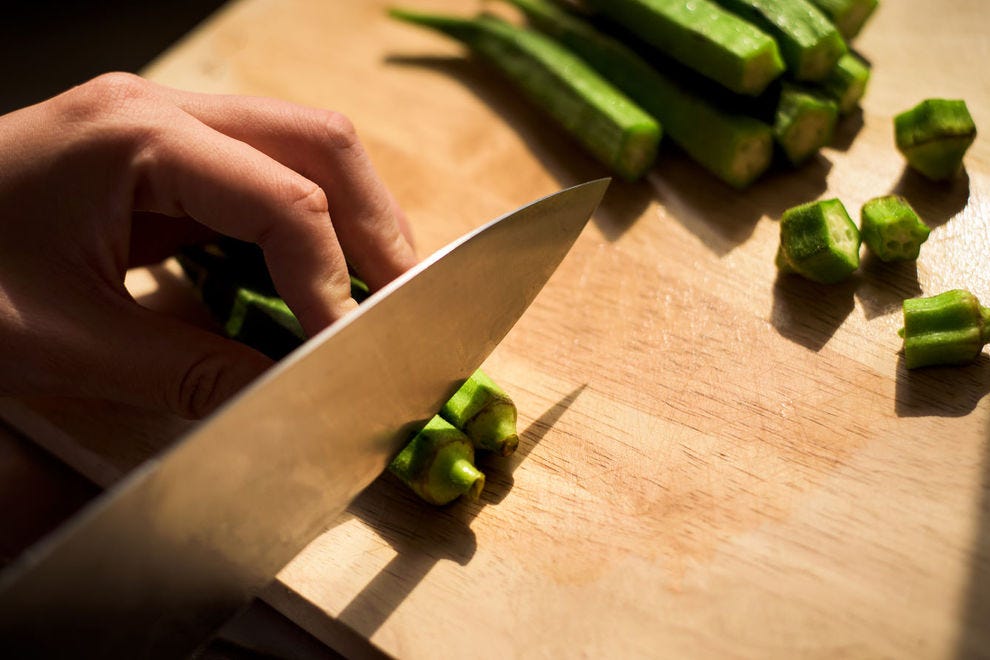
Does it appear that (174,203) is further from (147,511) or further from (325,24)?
(325,24)

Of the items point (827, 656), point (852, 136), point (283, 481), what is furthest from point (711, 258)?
point (283, 481)

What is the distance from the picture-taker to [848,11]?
2627 mm

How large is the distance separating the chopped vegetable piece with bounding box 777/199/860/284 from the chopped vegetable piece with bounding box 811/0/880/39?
2.48 ft

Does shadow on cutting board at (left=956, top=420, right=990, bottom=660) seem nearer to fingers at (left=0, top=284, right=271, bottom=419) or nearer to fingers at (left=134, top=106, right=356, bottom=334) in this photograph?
fingers at (left=134, top=106, right=356, bottom=334)

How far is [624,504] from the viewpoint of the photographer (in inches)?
74.1

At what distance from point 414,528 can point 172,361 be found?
0.65 m

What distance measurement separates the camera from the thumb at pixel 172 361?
1814mm

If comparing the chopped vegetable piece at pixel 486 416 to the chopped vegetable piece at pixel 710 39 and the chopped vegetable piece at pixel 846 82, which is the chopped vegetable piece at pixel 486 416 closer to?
the chopped vegetable piece at pixel 710 39

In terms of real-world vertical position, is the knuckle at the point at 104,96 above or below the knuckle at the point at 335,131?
above

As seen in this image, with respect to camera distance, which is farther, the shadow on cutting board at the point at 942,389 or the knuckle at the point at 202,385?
the shadow on cutting board at the point at 942,389

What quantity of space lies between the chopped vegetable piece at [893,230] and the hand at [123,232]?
1.37 meters

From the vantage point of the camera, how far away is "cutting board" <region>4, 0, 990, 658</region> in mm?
1700

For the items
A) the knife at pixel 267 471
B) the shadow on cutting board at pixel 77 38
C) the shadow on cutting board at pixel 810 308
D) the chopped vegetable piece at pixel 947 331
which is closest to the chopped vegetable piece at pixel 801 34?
the shadow on cutting board at pixel 810 308

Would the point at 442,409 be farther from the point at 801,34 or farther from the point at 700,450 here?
the point at 801,34
